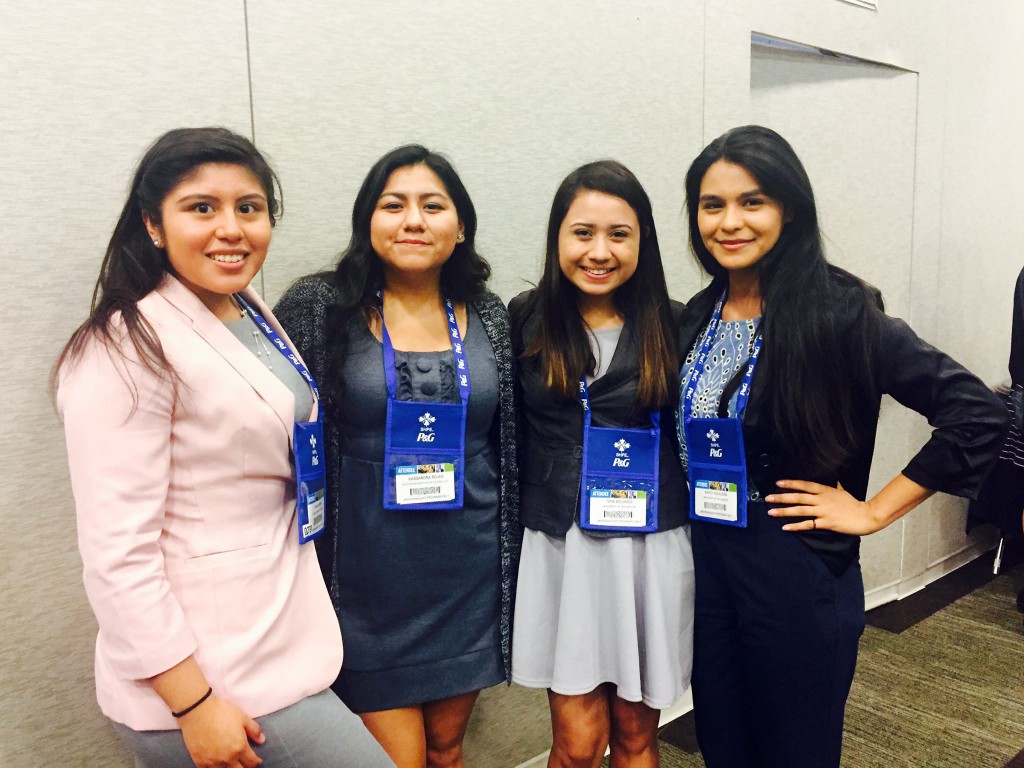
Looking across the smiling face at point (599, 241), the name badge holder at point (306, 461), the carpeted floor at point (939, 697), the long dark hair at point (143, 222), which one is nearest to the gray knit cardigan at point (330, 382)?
the name badge holder at point (306, 461)

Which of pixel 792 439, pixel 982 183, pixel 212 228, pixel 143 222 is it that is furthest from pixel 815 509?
pixel 982 183

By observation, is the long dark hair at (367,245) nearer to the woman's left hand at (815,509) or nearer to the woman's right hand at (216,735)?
the woman's right hand at (216,735)

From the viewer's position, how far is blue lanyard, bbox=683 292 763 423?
1627 millimetres

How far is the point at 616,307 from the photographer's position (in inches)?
72.7

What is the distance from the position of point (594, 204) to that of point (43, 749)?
164cm

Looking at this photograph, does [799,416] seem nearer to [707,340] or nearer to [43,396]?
[707,340]

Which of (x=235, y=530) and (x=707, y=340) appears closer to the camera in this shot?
(x=235, y=530)

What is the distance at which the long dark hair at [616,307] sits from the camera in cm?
172

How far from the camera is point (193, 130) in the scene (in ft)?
4.33

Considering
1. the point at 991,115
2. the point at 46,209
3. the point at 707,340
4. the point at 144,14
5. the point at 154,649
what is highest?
the point at 991,115

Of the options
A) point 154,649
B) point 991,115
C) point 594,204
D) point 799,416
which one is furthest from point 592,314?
point 991,115

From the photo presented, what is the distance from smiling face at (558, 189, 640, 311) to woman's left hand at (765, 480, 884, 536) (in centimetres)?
58

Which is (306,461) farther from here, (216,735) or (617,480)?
(617,480)

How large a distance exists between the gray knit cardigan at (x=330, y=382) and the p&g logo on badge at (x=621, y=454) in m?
0.23
